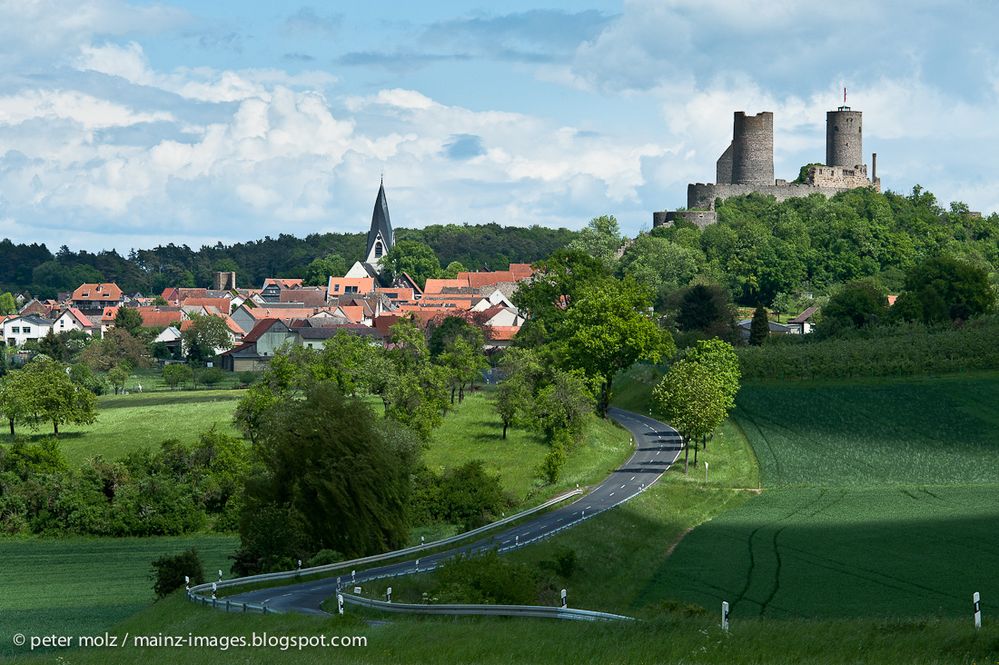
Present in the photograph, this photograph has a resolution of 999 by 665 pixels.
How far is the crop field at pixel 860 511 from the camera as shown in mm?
34375

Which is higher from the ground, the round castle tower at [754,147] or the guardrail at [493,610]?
the round castle tower at [754,147]

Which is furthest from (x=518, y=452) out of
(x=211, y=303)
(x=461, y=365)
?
(x=211, y=303)

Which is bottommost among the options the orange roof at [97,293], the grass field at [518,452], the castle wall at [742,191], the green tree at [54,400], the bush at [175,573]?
the bush at [175,573]

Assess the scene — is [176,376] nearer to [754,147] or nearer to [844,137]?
[754,147]

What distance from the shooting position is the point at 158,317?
14525 cm

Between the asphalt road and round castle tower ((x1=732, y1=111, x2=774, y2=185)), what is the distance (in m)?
71.4

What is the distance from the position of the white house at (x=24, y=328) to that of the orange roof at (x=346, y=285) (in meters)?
41.2

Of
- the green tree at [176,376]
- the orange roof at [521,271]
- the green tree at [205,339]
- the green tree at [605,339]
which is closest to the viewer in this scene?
the green tree at [605,339]

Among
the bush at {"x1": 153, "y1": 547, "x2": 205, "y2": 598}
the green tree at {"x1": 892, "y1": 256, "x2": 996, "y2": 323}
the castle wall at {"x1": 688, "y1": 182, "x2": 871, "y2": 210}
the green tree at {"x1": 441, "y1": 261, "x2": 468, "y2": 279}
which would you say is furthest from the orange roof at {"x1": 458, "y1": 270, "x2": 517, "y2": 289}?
the bush at {"x1": 153, "y1": 547, "x2": 205, "y2": 598}

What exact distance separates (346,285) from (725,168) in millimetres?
56318

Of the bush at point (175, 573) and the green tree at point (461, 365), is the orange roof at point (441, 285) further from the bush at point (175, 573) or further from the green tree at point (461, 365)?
the bush at point (175, 573)

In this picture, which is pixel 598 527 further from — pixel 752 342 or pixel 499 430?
pixel 752 342

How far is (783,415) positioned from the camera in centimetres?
6944

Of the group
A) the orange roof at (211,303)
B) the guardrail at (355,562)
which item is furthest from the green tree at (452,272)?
the guardrail at (355,562)
